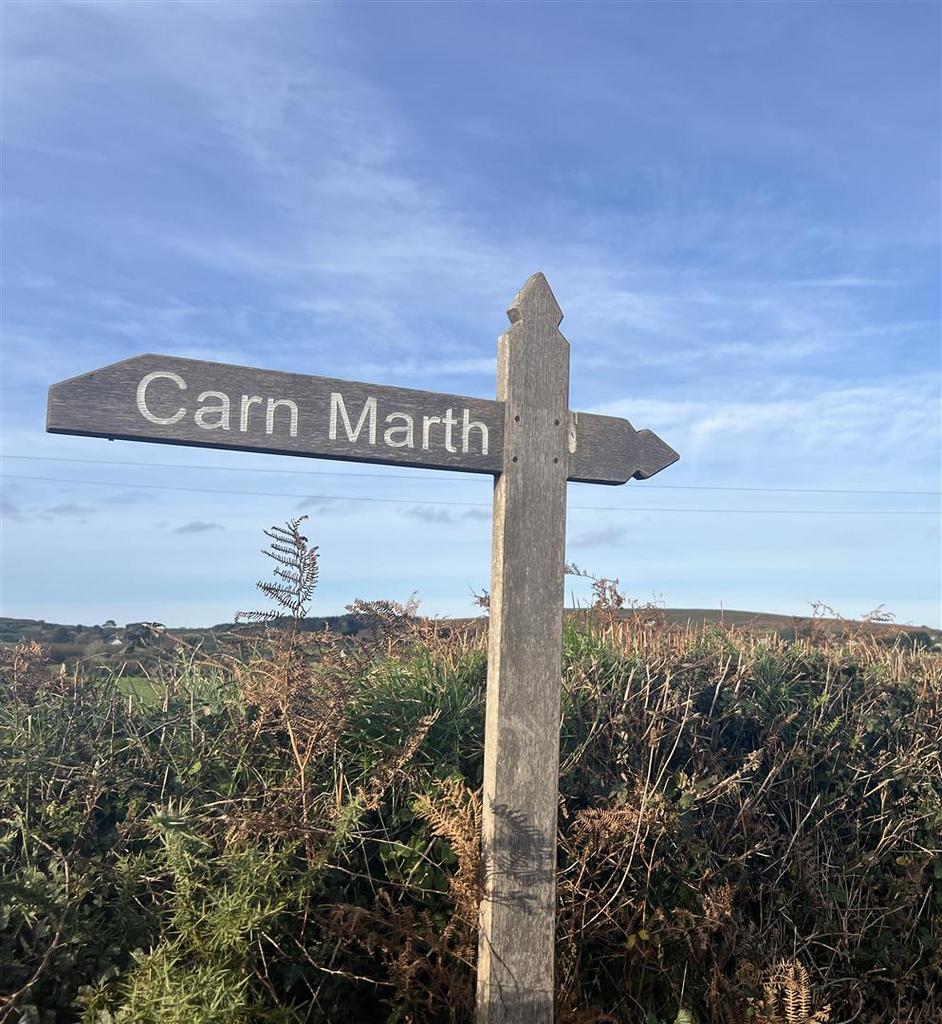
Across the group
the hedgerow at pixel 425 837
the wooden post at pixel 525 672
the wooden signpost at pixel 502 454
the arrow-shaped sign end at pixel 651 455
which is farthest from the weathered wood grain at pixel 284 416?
the hedgerow at pixel 425 837

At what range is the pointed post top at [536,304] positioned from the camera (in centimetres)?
415

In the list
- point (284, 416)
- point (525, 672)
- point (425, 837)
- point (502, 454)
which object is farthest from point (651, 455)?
point (425, 837)

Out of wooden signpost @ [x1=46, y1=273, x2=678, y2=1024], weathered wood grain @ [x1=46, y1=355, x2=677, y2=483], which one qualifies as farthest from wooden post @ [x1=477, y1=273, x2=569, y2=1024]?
weathered wood grain @ [x1=46, y1=355, x2=677, y2=483]

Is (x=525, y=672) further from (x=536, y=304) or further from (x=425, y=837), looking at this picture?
(x=536, y=304)

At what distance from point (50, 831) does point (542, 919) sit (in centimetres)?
213

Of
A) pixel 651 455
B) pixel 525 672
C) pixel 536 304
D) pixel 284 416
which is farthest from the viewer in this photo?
pixel 651 455

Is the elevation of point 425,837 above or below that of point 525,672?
below

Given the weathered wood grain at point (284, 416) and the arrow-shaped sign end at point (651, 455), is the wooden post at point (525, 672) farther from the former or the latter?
the arrow-shaped sign end at point (651, 455)

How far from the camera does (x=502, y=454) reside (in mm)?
4031

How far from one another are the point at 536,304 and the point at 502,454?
0.69 meters

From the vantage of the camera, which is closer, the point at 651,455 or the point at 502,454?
the point at 502,454

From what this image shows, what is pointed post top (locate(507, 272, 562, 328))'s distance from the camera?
4152mm

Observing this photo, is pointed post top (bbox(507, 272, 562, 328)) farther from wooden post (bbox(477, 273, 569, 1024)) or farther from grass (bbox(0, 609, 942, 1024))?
grass (bbox(0, 609, 942, 1024))

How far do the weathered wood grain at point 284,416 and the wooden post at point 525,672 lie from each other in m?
0.12
